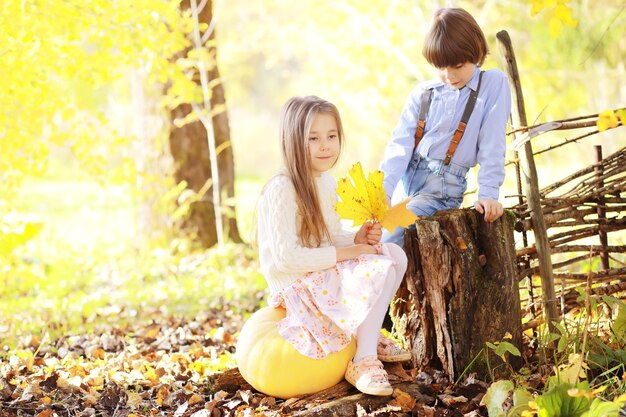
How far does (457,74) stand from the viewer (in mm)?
3229

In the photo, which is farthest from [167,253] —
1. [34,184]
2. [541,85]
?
[34,184]

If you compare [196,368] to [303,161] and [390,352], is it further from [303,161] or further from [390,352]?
[303,161]

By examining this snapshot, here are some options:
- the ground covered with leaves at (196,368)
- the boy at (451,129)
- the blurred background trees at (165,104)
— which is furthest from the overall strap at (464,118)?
the ground covered with leaves at (196,368)

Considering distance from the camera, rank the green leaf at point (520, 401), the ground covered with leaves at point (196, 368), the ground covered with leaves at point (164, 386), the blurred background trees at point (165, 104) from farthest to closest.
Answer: the blurred background trees at point (165, 104) < the ground covered with leaves at point (164, 386) < the ground covered with leaves at point (196, 368) < the green leaf at point (520, 401)

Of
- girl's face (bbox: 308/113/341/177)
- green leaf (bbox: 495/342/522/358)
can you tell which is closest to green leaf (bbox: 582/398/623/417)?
green leaf (bbox: 495/342/522/358)

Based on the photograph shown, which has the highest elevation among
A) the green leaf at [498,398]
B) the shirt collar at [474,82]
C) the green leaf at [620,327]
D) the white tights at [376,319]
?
the shirt collar at [474,82]

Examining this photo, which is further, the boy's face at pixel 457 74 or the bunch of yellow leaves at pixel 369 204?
the boy's face at pixel 457 74

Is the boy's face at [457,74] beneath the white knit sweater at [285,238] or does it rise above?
above

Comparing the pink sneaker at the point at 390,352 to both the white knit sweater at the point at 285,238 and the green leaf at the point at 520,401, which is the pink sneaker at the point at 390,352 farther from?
the green leaf at the point at 520,401

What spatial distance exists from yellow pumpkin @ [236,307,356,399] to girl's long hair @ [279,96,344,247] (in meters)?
0.44

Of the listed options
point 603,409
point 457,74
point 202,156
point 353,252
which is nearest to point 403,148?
point 457,74

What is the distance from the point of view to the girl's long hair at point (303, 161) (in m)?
3.03

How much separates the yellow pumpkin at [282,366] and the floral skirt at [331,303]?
0.11ft

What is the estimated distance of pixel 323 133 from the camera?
304cm
